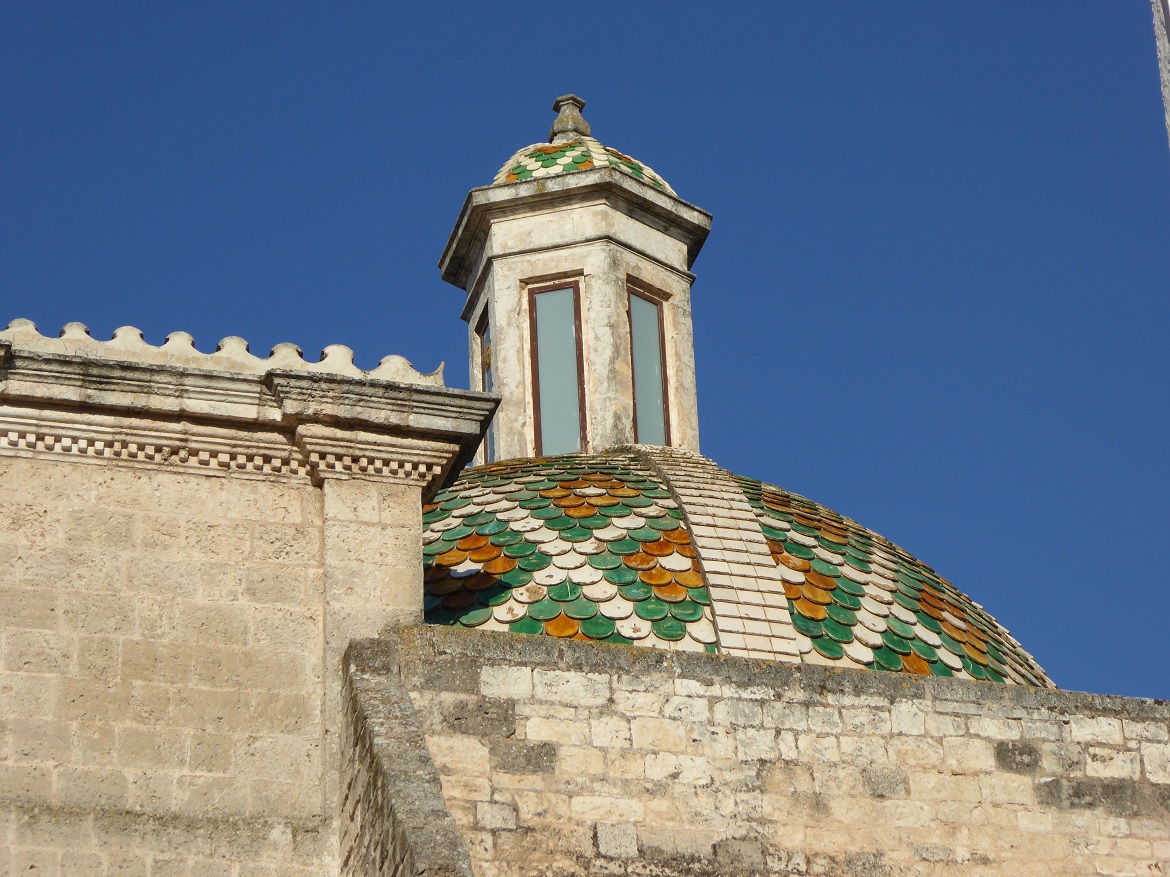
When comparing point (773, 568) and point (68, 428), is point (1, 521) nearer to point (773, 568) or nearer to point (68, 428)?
point (68, 428)

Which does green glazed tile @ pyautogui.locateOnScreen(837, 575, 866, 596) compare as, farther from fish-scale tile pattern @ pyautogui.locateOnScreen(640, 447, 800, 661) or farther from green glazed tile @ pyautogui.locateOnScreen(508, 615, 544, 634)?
green glazed tile @ pyautogui.locateOnScreen(508, 615, 544, 634)

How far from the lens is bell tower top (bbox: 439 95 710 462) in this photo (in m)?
16.6

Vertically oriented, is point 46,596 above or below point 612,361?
below

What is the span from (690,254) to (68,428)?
27.3 feet

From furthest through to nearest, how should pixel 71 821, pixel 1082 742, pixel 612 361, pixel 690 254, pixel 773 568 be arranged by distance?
pixel 690 254 < pixel 612 361 < pixel 773 568 < pixel 1082 742 < pixel 71 821

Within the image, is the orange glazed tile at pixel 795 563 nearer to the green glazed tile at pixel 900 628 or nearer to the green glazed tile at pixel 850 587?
the green glazed tile at pixel 850 587

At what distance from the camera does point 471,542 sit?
534 inches

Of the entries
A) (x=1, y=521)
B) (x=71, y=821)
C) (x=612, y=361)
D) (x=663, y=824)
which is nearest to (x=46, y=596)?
(x=1, y=521)

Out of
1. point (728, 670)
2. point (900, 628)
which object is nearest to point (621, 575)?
point (900, 628)

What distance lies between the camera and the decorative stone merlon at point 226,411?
403 inches

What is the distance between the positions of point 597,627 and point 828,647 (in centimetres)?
136

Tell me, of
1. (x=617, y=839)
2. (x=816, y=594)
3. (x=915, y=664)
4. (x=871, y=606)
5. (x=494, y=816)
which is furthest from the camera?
(x=871, y=606)

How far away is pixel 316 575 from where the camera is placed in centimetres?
1038

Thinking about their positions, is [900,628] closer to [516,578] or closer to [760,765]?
[516,578]
